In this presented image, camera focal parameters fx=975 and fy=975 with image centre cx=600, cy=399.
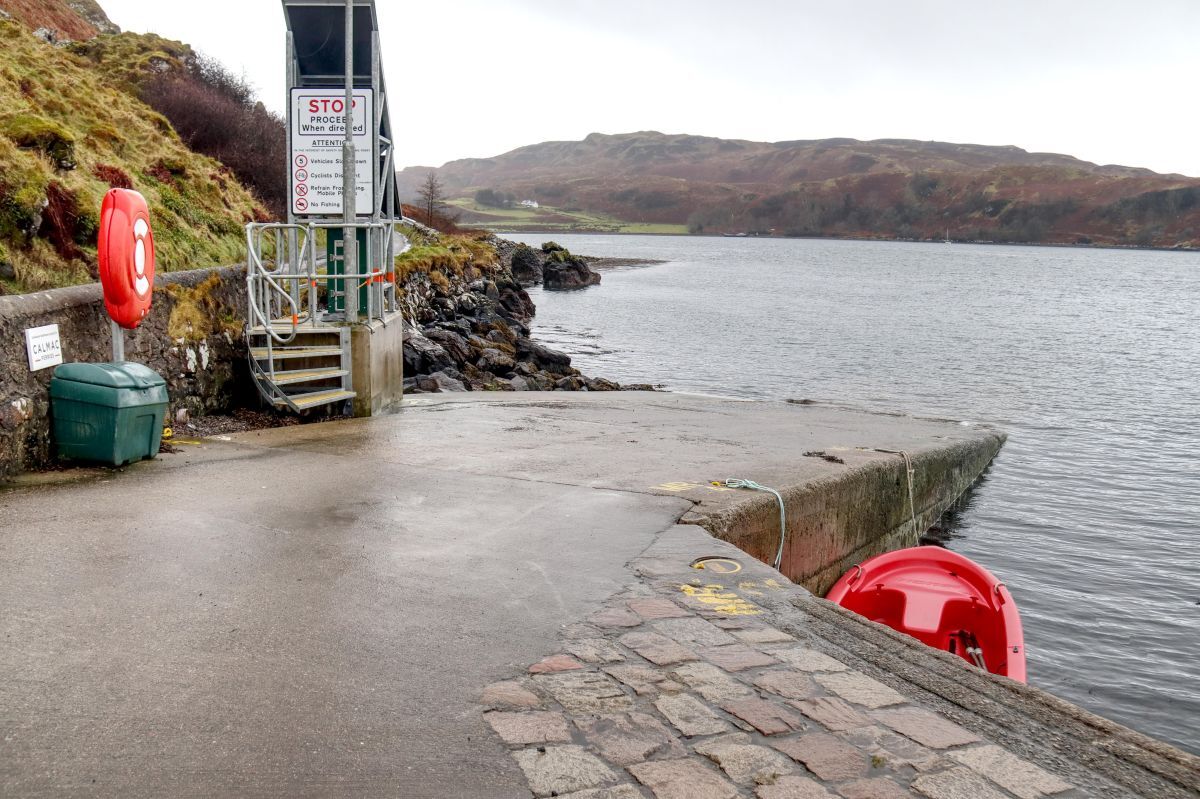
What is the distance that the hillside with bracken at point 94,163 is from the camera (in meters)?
9.68

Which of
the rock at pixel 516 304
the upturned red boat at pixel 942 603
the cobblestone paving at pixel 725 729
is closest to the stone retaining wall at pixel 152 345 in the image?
the cobblestone paving at pixel 725 729

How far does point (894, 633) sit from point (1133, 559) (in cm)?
941

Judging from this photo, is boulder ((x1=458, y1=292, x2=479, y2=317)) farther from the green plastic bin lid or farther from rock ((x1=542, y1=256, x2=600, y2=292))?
rock ((x1=542, y1=256, x2=600, y2=292))

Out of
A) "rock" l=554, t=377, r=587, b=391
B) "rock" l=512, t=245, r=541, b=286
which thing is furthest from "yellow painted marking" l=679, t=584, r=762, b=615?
"rock" l=512, t=245, r=541, b=286

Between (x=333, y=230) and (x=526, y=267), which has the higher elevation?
(x=333, y=230)

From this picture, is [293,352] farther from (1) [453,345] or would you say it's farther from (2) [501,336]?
(2) [501,336]

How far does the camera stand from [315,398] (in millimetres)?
10703

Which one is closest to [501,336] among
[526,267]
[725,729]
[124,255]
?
[124,255]

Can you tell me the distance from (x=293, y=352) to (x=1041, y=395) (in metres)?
22.9

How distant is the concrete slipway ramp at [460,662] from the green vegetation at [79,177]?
3.50m

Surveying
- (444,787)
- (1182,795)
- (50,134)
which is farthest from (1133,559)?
(50,134)

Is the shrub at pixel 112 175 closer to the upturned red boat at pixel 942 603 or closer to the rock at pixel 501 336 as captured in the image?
the upturned red boat at pixel 942 603

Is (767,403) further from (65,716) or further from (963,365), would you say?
(963,365)

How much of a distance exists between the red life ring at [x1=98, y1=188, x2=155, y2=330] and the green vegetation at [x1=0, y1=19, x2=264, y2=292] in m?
2.04
